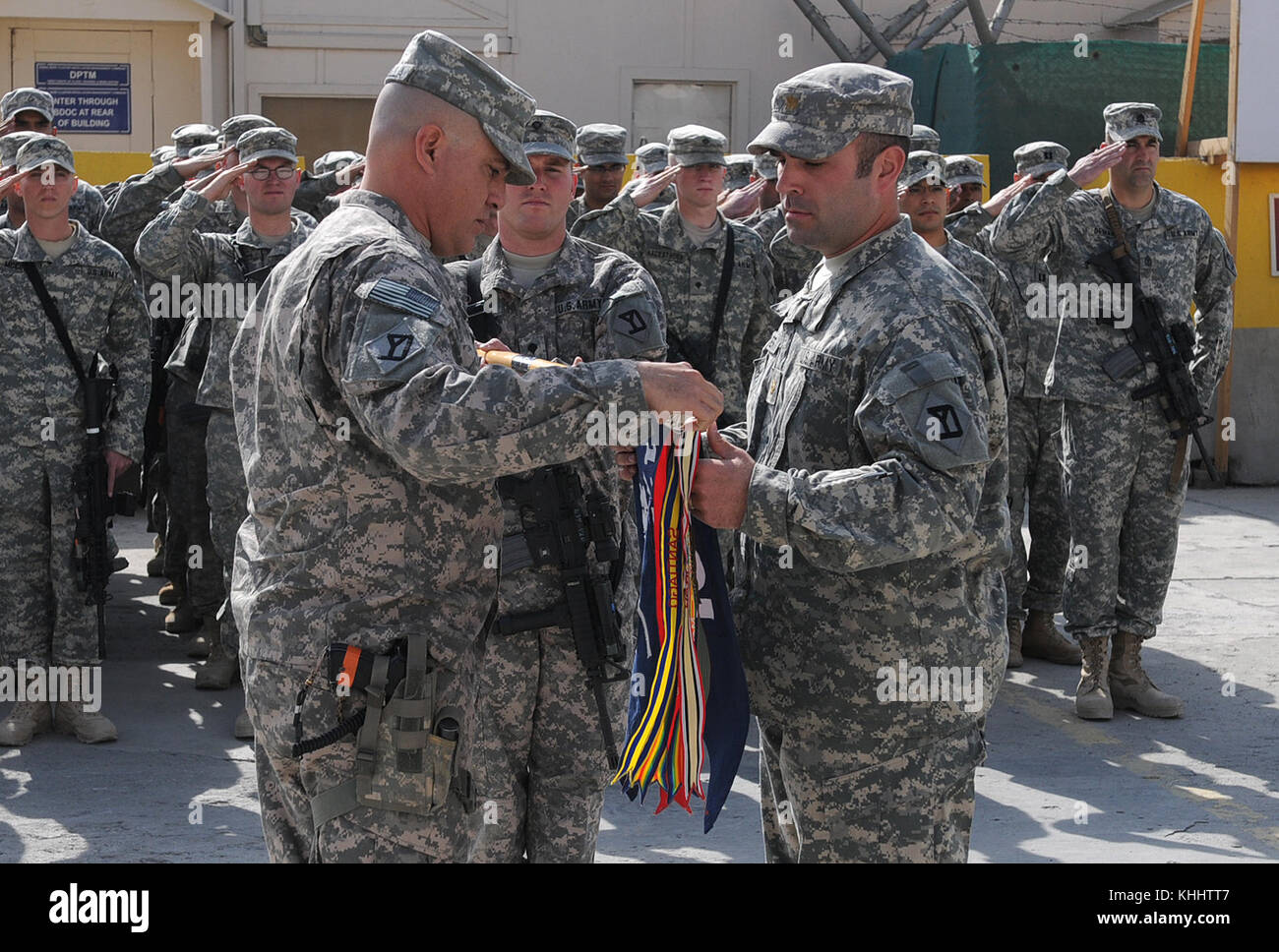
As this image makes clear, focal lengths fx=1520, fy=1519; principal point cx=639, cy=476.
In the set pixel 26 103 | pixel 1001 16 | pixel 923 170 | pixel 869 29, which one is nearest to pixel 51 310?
pixel 26 103

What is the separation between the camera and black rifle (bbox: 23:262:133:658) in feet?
20.5

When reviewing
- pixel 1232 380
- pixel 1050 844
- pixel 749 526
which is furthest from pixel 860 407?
pixel 1232 380

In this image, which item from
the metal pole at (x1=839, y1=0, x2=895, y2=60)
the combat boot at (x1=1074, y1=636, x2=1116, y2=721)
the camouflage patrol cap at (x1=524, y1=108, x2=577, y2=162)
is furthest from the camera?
the metal pole at (x1=839, y1=0, x2=895, y2=60)

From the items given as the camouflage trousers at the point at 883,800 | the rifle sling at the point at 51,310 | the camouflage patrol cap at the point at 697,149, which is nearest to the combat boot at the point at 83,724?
the rifle sling at the point at 51,310

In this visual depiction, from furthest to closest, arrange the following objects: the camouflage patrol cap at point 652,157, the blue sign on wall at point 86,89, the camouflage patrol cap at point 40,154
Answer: the blue sign on wall at point 86,89
the camouflage patrol cap at point 652,157
the camouflage patrol cap at point 40,154

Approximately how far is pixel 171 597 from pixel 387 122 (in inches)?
257

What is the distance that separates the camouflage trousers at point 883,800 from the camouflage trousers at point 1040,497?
15.8ft

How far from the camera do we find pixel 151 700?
7.01 metres

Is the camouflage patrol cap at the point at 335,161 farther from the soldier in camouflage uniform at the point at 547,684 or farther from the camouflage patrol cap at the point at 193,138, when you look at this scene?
the soldier in camouflage uniform at the point at 547,684

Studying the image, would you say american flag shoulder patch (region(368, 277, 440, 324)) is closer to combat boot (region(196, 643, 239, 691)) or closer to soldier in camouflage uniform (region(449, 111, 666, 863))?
soldier in camouflage uniform (region(449, 111, 666, 863))

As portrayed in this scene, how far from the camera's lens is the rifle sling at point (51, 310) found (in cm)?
631

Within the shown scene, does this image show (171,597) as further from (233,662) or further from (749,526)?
(749,526)

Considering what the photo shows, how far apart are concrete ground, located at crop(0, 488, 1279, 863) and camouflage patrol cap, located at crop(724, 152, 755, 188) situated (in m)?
3.72

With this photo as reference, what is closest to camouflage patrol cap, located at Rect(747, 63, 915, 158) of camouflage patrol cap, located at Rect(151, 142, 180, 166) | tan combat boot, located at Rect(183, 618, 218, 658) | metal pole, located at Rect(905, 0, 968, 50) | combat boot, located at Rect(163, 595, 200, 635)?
tan combat boot, located at Rect(183, 618, 218, 658)
